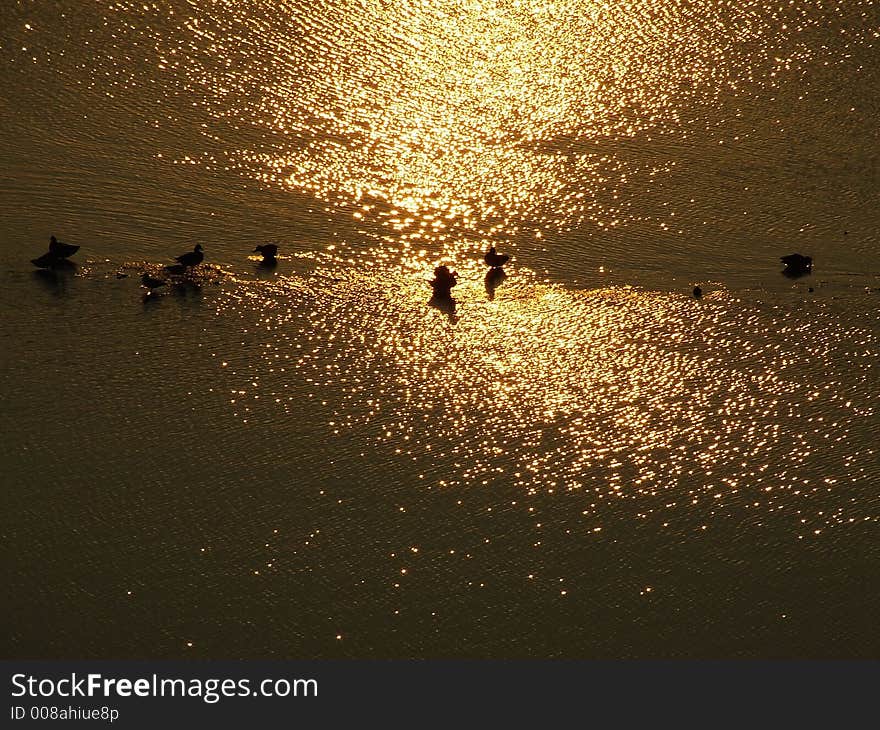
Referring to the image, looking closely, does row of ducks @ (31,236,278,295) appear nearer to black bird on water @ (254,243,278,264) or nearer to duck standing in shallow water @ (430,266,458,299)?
black bird on water @ (254,243,278,264)

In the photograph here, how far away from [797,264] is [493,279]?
166 cm

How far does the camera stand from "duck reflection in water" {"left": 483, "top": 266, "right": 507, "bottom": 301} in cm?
859

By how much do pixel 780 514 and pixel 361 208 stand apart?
3136mm

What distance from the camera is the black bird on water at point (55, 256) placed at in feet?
28.0

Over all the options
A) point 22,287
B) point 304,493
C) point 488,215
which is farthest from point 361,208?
point 304,493

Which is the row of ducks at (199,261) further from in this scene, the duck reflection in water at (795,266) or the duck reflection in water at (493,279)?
the duck reflection in water at (795,266)

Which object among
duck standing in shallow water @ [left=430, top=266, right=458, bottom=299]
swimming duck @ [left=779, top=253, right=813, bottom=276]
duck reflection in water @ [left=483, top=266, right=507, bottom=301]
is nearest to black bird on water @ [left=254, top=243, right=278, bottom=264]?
duck standing in shallow water @ [left=430, top=266, right=458, bottom=299]

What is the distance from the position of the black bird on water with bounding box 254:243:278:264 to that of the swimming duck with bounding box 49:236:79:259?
3.14 feet

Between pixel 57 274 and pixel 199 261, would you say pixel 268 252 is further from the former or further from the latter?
pixel 57 274

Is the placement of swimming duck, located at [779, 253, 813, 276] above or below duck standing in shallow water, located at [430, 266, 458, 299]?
above

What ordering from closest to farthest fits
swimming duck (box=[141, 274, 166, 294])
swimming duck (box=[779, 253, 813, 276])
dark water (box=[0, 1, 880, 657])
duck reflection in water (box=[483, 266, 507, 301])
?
dark water (box=[0, 1, 880, 657])
swimming duck (box=[141, 274, 166, 294])
duck reflection in water (box=[483, 266, 507, 301])
swimming duck (box=[779, 253, 813, 276])

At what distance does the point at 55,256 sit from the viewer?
8531 mm

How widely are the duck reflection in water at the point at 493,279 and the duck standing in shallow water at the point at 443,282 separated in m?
0.19

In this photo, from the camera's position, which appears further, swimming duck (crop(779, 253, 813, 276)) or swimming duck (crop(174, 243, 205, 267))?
swimming duck (crop(779, 253, 813, 276))
